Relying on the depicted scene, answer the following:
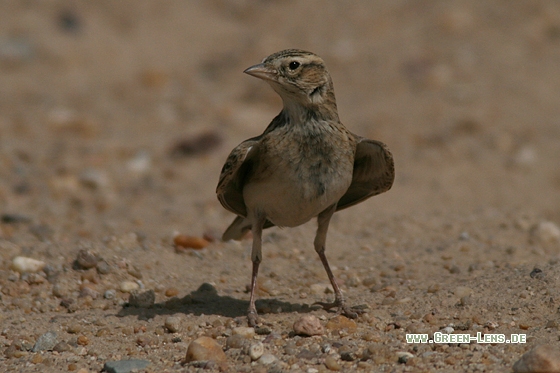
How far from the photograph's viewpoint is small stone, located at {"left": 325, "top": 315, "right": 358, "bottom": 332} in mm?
5145

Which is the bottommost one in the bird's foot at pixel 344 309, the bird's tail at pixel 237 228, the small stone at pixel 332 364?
the small stone at pixel 332 364

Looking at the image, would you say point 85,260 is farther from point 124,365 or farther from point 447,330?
point 447,330

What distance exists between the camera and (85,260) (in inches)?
247

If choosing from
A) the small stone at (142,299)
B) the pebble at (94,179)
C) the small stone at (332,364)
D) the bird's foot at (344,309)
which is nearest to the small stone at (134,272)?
the small stone at (142,299)

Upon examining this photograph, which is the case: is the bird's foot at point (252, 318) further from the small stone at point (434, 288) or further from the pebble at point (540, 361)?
the pebble at point (540, 361)

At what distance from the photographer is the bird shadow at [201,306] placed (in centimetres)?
565

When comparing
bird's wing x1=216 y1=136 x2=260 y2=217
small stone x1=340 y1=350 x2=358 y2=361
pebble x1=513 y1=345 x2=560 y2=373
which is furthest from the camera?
bird's wing x1=216 y1=136 x2=260 y2=217

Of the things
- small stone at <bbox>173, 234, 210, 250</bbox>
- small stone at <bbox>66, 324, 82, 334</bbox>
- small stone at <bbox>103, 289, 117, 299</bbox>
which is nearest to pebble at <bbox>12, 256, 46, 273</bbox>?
small stone at <bbox>103, 289, 117, 299</bbox>

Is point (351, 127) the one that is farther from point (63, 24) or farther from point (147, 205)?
point (63, 24)

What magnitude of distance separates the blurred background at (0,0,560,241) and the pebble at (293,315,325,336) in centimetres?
312

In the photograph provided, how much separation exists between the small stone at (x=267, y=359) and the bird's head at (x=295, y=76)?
1793 millimetres

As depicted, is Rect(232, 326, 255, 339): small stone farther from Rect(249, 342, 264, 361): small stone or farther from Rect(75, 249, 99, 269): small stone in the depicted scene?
Rect(75, 249, 99, 269): small stone

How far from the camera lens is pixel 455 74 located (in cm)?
1263

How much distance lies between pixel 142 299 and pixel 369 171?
1.92 metres
